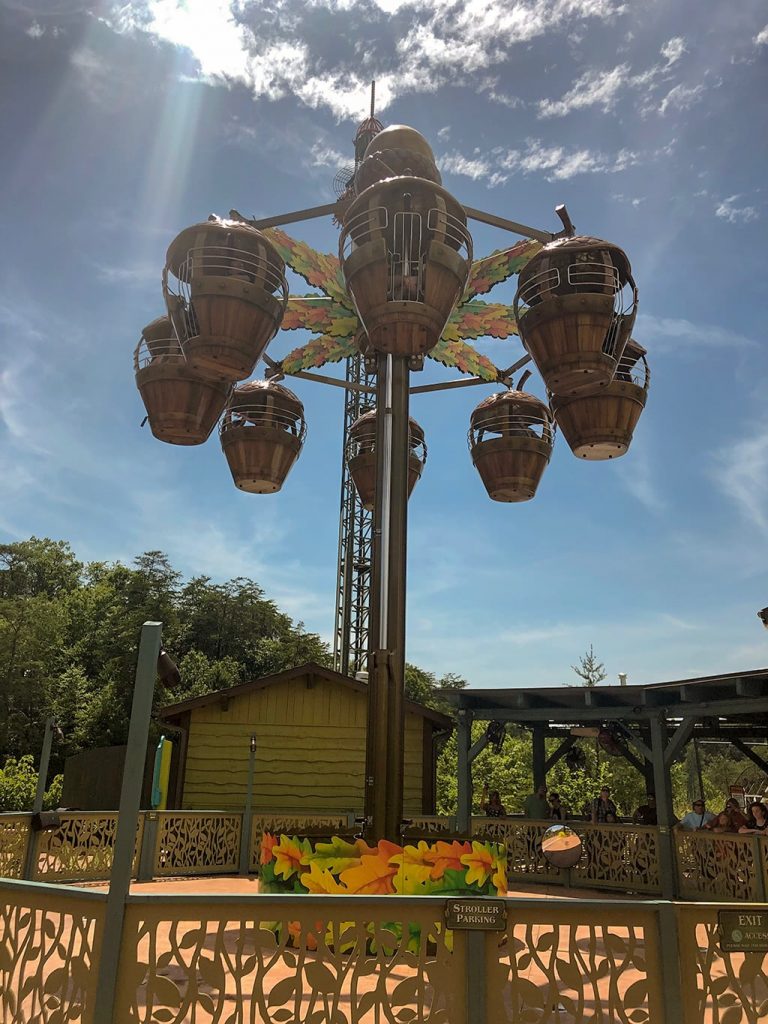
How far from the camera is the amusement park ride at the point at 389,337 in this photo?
16.2ft

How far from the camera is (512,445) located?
23.3 feet

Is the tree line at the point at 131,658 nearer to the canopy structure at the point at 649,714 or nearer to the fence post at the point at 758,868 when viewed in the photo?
the canopy structure at the point at 649,714

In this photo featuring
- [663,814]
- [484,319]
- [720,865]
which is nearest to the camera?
[484,319]

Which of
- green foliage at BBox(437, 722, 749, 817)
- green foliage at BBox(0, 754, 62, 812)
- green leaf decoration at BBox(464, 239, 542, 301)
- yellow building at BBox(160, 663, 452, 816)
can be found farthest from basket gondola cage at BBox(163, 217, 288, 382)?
green foliage at BBox(437, 722, 749, 817)

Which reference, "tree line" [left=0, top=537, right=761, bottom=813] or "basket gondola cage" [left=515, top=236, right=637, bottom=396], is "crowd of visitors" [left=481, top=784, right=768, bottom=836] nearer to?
"basket gondola cage" [left=515, top=236, right=637, bottom=396]

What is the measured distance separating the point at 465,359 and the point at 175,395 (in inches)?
126

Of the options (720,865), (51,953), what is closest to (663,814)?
(720,865)

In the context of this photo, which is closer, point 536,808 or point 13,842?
point 13,842

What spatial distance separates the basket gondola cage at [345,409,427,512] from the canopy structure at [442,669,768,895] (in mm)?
5731

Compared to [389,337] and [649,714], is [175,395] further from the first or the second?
[649,714]

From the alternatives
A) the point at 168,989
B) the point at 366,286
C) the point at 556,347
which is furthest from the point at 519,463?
the point at 168,989

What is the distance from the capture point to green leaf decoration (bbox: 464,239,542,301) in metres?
7.02

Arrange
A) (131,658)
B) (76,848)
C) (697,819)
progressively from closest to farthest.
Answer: (76,848) → (697,819) → (131,658)

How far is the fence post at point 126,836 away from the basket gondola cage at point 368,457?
15.0 ft
